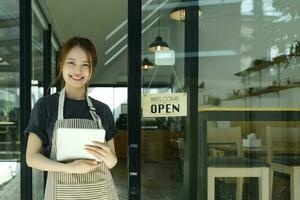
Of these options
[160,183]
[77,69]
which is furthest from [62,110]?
[160,183]

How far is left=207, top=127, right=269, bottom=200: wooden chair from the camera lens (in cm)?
314

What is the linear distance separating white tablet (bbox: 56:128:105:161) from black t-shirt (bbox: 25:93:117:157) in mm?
108

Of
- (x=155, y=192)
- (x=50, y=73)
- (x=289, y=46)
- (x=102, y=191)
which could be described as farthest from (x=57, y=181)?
(x=50, y=73)

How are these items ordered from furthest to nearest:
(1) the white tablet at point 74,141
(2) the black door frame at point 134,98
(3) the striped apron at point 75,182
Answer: (2) the black door frame at point 134,98
(3) the striped apron at point 75,182
(1) the white tablet at point 74,141

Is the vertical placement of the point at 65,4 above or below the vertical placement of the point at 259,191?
above

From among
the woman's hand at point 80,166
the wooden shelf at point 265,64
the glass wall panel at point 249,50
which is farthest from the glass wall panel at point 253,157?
the woman's hand at point 80,166

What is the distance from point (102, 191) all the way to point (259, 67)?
6.18ft

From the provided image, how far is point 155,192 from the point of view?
9.96 feet

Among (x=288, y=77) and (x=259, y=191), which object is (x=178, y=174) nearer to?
(x=259, y=191)

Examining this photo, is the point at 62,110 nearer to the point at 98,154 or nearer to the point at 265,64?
A: the point at 98,154

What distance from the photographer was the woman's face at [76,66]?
1.62 meters

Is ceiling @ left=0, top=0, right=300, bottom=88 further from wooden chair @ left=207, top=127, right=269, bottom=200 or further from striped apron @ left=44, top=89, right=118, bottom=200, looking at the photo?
striped apron @ left=44, top=89, right=118, bottom=200

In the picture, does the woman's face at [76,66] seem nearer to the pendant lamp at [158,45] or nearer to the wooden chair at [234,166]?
the pendant lamp at [158,45]

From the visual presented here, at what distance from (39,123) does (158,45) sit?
4.62ft
